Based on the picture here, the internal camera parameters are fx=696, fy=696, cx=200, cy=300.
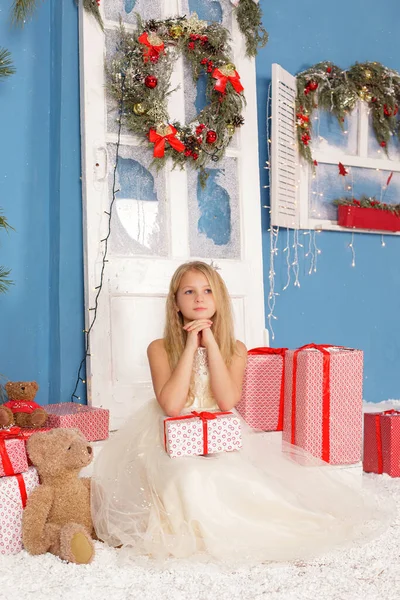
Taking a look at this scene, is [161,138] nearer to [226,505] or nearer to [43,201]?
[43,201]

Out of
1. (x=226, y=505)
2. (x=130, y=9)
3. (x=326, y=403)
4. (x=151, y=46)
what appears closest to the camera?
(x=226, y=505)

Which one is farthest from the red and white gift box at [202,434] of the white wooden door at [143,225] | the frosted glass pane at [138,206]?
the frosted glass pane at [138,206]

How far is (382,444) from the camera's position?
3.12 meters

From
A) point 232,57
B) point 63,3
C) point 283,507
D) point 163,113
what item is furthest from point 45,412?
point 232,57

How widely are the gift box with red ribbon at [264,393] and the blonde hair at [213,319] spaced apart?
0.80ft

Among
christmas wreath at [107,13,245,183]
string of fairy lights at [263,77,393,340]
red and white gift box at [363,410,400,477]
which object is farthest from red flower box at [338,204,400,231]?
red and white gift box at [363,410,400,477]

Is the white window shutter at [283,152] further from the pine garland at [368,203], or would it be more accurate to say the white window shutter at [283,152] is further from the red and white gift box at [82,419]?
the red and white gift box at [82,419]

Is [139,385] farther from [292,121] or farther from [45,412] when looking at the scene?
[292,121]

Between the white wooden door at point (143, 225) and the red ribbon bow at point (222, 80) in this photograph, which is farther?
the red ribbon bow at point (222, 80)

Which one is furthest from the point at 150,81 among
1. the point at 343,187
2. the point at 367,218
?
the point at 367,218

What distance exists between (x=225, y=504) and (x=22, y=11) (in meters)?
2.46

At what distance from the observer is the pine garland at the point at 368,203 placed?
421cm

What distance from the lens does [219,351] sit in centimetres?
247

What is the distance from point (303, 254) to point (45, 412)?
2117 millimetres
